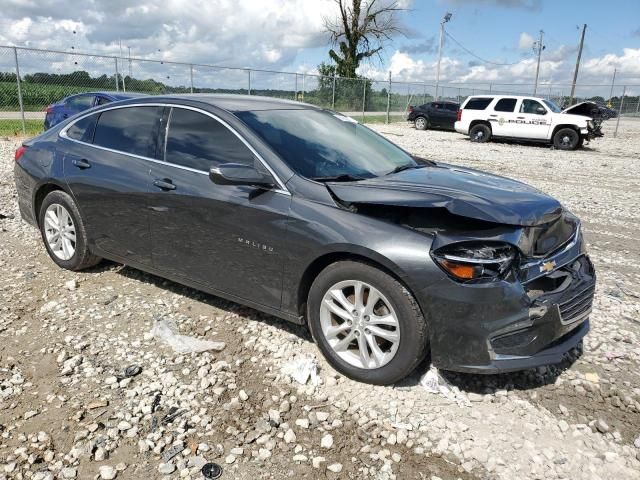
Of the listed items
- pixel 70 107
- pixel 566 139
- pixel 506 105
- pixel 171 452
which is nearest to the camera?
pixel 171 452

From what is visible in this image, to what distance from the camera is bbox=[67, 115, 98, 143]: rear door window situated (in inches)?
172

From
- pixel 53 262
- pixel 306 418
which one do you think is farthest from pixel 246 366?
pixel 53 262

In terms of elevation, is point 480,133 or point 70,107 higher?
point 70,107

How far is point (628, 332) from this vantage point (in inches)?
152

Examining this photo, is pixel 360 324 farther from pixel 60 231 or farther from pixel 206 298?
pixel 60 231

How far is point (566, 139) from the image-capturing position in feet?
59.1

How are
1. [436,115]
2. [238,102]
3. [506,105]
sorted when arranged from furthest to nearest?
[436,115], [506,105], [238,102]

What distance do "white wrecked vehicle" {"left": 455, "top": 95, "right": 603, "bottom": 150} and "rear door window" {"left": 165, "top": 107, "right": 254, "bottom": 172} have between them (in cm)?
1732

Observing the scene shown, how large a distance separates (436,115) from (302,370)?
24852 millimetres

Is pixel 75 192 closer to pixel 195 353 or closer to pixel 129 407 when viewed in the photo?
pixel 195 353

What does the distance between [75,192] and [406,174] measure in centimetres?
278

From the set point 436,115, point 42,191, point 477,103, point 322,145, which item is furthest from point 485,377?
point 436,115

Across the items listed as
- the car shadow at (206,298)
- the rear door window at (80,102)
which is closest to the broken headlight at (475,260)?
the car shadow at (206,298)

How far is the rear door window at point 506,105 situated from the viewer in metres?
19.0
